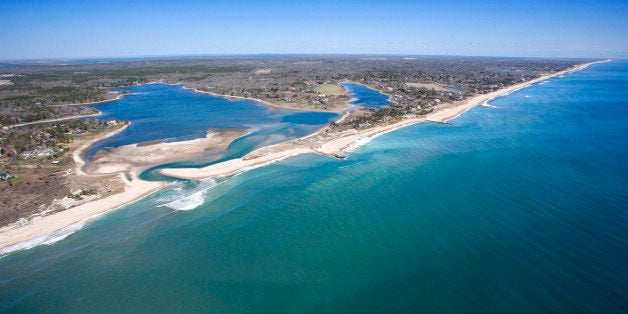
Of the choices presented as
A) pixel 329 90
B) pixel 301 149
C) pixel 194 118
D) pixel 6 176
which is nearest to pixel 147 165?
pixel 6 176

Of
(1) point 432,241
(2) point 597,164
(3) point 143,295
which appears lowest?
(3) point 143,295

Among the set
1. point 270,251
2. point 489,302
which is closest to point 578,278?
point 489,302

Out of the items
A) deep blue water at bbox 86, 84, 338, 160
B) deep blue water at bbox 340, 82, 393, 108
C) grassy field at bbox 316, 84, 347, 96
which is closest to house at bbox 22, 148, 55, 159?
deep blue water at bbox 86, 84, 338, 160

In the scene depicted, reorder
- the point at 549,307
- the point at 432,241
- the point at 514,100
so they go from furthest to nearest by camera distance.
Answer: the point at 514,100, the point at 432,241, the point at 549,307

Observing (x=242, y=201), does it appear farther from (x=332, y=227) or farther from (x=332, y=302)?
(x=332, y=302)

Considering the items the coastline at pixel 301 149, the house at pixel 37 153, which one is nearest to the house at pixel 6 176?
the house at pixel 37 153

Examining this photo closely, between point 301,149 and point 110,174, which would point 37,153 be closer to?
point 110,174
